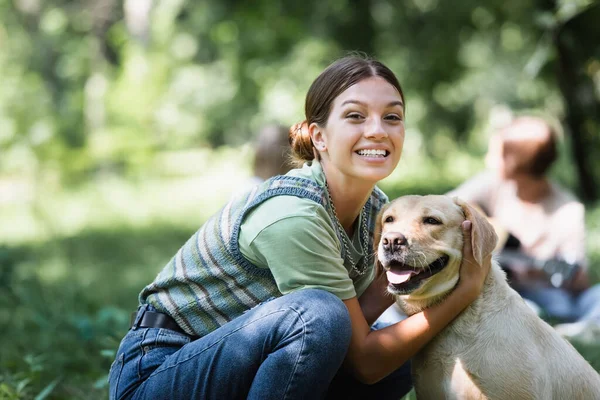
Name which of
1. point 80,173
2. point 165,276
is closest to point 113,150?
point 80,173

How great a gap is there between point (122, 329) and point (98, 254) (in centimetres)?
394

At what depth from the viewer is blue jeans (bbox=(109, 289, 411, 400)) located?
2.36 meters

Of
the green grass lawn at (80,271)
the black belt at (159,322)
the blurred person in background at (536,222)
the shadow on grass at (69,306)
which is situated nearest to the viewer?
the black belt at (159,322)

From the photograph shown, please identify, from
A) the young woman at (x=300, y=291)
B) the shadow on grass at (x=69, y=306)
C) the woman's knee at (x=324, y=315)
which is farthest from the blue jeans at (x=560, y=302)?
the woman's knee at (x=324, y=315)

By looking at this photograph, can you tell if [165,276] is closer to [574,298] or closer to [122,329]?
[122,329]

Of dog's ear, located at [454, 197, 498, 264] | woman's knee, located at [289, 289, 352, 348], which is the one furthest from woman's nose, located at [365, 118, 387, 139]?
woman's knee, located at [289, 289, 352, 348]

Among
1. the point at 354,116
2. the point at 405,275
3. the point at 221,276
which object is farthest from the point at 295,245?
the point at 354,116

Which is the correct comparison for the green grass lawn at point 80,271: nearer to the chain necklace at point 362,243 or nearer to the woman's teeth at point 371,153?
the chain necklace at point 362,243

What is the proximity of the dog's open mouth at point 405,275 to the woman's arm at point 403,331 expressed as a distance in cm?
12

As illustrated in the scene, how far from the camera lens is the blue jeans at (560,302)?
5.04 metres

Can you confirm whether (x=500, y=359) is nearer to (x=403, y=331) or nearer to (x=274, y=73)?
(x=403, y=331)

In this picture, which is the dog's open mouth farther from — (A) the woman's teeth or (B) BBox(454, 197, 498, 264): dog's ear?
(A) the woman's teeth

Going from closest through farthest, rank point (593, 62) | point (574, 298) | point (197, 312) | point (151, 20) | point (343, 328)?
point (343, 328), point (197, 312), point (574, 298), point (593, 62), point (151, 20)

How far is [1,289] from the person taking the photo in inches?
213
